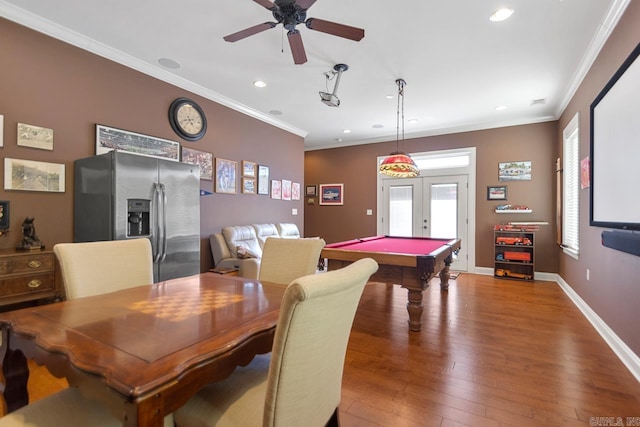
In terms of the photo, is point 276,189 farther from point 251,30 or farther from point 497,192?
point 497,192

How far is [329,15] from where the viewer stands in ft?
8.69

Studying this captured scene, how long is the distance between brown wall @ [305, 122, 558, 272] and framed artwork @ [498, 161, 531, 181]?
0.07 meters

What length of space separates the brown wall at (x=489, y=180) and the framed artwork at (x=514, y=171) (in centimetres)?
7

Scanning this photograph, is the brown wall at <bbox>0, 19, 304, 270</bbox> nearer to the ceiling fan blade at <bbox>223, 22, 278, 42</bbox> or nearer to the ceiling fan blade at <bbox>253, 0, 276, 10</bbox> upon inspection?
the ceiling fan blade at <bbox>223, 22, 278, 42</bbox>

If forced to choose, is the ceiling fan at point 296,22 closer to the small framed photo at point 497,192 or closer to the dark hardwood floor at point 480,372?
the dark hardwood floor at point 480,372

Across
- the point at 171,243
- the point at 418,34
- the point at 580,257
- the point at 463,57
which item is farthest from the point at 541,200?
the point at 171,243

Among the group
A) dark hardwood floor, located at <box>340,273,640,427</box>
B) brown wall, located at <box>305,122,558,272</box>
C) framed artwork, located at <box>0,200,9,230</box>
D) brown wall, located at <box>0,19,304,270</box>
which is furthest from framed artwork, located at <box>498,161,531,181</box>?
framed artwork, located at <box>0,200,9,230</box>

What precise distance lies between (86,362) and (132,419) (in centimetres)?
25

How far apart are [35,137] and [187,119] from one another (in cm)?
164

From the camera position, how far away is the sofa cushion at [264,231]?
4.80m

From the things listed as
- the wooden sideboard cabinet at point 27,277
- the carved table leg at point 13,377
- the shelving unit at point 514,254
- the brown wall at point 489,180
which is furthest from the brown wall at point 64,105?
the shelving unit at point 514,254

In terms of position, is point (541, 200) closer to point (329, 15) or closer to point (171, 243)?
point (329, 15)

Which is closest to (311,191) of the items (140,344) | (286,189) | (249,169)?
(286,189)

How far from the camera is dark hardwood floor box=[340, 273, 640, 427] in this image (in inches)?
69.0
